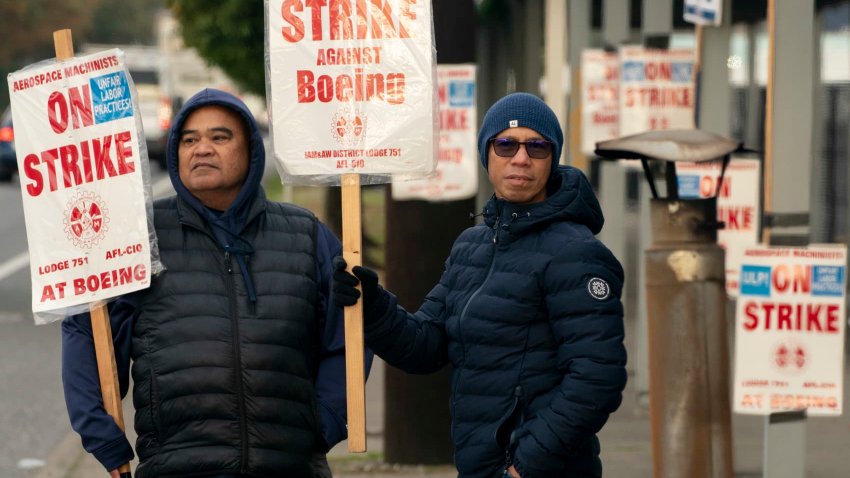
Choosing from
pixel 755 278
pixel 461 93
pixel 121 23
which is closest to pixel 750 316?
pixel 755 278

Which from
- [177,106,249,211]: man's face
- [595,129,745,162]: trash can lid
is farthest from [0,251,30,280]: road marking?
[177,106,249,211]: man's face

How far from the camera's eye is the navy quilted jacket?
4.29 meters

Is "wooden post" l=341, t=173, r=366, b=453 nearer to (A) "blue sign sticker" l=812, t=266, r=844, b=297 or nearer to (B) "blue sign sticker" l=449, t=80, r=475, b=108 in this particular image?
(A) "blue sign sticker" l=812, t=266, r=844, b=297

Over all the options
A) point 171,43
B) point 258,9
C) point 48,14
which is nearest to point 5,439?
point 258,9

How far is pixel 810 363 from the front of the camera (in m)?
6.64

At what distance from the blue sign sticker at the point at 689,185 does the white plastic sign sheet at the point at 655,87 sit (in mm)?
1264

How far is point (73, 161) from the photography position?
480 centimetres

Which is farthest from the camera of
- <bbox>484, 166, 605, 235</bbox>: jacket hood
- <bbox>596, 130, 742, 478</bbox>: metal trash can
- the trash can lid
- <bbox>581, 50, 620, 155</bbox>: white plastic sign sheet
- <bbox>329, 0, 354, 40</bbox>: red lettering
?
<bbox>581, 50, 620, 155</bbox>: white plastic sign sheet

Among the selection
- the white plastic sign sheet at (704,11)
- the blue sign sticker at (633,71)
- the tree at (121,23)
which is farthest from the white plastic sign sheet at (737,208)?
the tree at (121,23)

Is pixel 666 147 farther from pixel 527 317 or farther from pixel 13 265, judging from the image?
pixel 13 265

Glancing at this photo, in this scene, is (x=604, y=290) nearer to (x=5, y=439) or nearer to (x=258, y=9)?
(x=5, y=439)

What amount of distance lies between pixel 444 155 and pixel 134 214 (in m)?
5.56

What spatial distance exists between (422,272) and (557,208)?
435 cm

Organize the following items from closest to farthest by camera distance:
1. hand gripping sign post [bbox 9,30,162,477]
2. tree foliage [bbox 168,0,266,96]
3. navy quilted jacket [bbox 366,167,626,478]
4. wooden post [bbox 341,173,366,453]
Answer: navy quilted jacket [bbox 366,167,626,478] → wooden post [bbox 341,173,366,453] → hand gripping sign post [bbox 9,30,162,477] → tree foliage [bbox 168,0,266,96]
